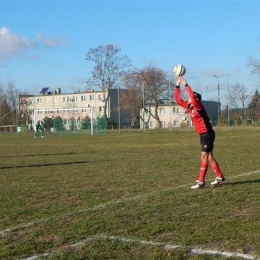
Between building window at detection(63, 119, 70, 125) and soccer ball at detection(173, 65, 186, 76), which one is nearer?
soccer ball at detection(173, 65, 186, 76)

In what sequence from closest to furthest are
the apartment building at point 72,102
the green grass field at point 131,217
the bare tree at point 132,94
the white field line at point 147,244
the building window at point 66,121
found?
the white field line at point 147,244
the green grass field at point 131,217
the building window at point 66,121
the bare tree at point 132,94
the apartment building at point 72,102

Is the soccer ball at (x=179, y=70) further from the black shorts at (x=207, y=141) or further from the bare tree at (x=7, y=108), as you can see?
the bare tree at (x=7, y=108)

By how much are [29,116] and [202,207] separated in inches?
3794

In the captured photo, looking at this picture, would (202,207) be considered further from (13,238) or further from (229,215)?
(13,238)

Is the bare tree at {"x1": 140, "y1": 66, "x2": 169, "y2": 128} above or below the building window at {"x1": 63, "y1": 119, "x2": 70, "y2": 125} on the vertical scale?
above

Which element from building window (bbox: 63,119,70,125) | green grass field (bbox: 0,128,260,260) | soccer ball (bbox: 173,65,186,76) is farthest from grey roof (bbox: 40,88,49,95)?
soccer ball (bbox: 173,65,186,76)

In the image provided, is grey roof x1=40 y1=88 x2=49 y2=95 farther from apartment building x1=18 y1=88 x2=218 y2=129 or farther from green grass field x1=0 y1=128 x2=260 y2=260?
green grass field x1=0 y1=128 x2=260 y2=260

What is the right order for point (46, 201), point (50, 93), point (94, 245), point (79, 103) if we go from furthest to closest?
1. point (50, 93)
2. point (79, 103)
3. point (46, 201)
4. point (94, 245)

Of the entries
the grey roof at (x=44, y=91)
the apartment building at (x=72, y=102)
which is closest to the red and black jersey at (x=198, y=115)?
the apartment building at (x=72, y=102)

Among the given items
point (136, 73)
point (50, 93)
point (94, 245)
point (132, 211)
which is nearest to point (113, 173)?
point (132, 211)

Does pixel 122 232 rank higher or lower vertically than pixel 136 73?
lower

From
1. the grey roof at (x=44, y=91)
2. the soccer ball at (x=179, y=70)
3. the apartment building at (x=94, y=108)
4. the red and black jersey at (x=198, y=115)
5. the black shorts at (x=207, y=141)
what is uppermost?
the grey roof at (x=44, y=91)

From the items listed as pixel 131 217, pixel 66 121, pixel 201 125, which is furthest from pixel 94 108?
pixel 131 217

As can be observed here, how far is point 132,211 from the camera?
25.0 ft
